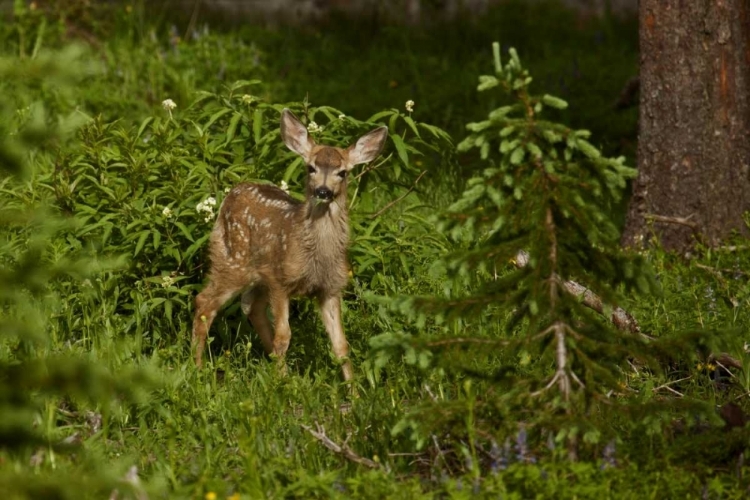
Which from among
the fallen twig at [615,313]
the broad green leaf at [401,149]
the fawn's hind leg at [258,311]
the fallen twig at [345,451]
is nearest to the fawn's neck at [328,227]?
the broad green leaf at [401,149]

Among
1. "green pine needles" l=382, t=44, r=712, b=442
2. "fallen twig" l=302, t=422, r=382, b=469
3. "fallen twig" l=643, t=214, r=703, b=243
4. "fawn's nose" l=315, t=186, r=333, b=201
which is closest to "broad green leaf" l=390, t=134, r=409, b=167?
"fawn's nose" l=315, t=186, r=333, b=201

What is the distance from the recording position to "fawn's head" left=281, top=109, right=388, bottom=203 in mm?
6750

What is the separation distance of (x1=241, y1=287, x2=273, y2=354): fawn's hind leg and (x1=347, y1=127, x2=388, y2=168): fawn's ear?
1.01m

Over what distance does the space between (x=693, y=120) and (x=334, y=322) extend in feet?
9.49

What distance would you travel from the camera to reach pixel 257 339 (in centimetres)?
763

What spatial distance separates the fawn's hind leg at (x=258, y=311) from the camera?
24.6ft

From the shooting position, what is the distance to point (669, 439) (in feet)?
16.6

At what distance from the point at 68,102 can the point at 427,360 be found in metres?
6.89

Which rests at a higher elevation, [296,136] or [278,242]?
[296,136]

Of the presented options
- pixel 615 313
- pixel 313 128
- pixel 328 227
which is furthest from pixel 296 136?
pixel 615 313

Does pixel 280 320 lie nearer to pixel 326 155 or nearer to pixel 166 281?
pixel 166 281

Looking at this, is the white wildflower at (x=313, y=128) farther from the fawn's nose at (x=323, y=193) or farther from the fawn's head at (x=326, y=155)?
the fawn's nose at (x=323, y=193)

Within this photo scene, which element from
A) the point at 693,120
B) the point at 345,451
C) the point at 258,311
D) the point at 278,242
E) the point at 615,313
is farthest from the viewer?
the point at 693,120

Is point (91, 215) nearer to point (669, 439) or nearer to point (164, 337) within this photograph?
point (164, 337)
